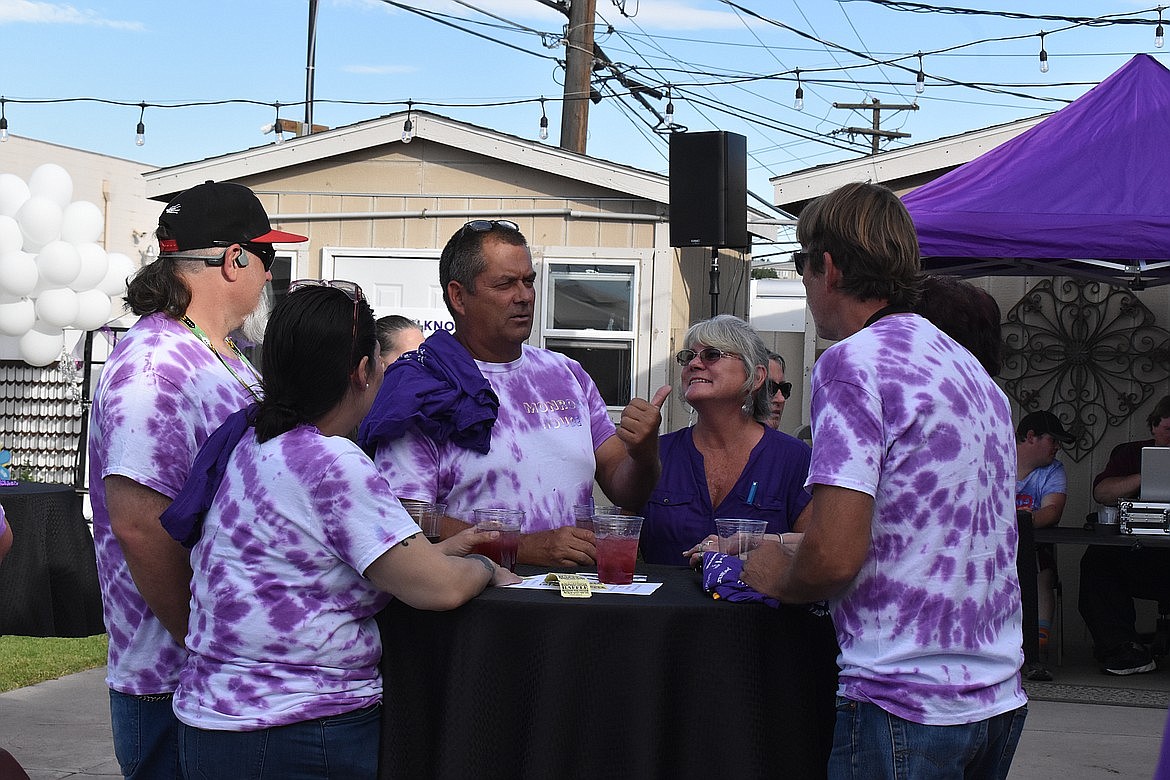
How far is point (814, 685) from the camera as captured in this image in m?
2.52

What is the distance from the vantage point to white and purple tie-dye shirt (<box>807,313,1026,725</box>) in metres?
2.12

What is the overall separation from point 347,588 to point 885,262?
116 cm

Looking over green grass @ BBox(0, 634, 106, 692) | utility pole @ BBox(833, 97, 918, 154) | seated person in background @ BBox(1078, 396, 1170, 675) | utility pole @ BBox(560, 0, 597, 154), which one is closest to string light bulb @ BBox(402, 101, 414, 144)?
utility pole @ BBox(560, 0, 597, 154)

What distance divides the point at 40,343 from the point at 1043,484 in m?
9.39

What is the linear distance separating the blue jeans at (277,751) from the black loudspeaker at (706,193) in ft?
23.9

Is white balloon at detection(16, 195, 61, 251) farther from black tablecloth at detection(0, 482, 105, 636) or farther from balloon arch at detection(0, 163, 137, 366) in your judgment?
black tablecloth at detection(0, 482, 105, 636)

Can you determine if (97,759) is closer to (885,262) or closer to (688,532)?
(688,532)

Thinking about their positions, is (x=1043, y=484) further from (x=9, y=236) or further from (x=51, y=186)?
(x=51, y=186)

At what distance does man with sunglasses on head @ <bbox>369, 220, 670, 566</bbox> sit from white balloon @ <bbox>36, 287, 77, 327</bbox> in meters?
9.41

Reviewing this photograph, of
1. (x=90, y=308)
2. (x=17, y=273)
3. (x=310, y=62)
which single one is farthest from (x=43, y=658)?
(x=310, y=62)

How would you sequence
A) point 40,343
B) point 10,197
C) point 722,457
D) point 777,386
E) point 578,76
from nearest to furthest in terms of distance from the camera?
point 722,457 → point 777,386 → point 10,197 → point 40,343 → point 578,76

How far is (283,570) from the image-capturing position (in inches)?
89.1

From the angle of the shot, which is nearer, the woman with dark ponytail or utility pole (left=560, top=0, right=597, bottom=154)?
the woman with dark ponytail

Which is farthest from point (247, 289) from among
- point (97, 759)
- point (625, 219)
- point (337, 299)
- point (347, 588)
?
point (625, 219)
